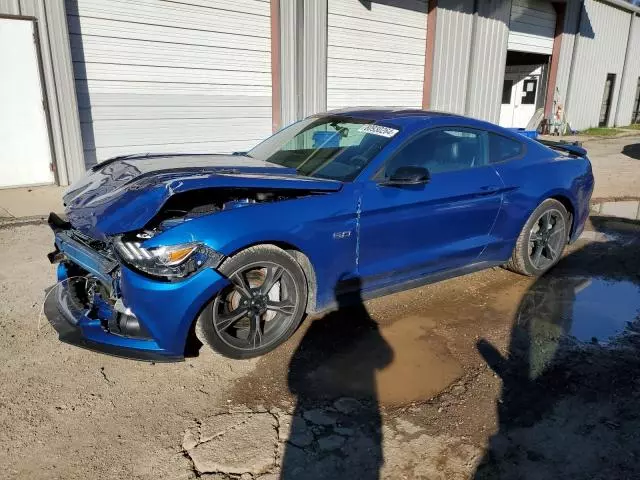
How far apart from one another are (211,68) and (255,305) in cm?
734

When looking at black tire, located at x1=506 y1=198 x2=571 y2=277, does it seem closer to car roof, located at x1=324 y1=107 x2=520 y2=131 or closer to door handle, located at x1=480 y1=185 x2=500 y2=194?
door handle, located at x1=480 y1=185 x2=500 y2=194

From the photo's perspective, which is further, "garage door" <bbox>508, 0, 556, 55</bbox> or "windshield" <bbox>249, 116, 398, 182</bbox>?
"garage door" <bbox>508, 0, 556, 55</bbox>

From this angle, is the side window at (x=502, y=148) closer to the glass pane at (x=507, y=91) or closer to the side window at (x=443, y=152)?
the side window at (x=443, y=152)

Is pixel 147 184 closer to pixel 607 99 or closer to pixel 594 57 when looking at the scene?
pixel 594 57

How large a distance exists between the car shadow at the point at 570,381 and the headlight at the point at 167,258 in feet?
5.80

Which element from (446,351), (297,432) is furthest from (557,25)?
(297,432)

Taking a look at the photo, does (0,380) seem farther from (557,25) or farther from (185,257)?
(557,25)

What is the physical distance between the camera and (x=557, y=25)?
18.1 m

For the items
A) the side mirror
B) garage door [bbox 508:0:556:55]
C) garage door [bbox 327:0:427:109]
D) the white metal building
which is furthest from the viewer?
garage door [bbox 508:0:556:55]

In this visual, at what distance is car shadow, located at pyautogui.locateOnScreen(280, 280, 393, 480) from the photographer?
241 centimetres

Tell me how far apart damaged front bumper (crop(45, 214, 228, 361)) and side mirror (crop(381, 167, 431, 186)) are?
1.39 m

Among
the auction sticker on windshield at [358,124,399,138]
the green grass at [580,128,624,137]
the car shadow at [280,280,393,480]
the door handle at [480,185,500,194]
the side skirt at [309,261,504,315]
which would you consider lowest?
the green grass at [580,128,624,137]

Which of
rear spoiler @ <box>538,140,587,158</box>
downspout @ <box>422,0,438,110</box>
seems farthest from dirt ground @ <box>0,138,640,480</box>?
downspout @ <box>422,0,438,110</box>

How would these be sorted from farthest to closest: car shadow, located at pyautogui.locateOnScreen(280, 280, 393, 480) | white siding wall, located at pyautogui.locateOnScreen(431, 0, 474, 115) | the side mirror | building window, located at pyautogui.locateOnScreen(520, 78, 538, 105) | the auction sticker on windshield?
building window, located at pyautogui.locateOnScreen(520, 78, 538, 105) → white siding wall, located at pyautogui.locateOnScreen(431, 0, 474, 115) → the auction sticker on windshield → the side mirror → car shadow, located at pyautogui.locateOnScreen(280, 280, 393, 480)
